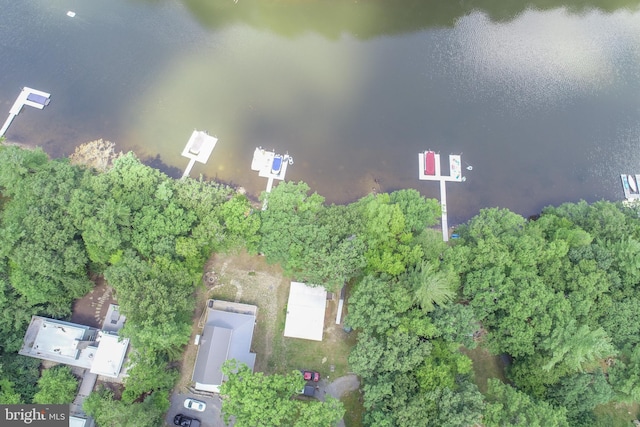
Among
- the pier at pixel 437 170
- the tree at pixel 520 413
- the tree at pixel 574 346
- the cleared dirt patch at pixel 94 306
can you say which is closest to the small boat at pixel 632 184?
the pier at pixel 437 170

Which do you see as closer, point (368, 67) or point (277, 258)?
point (277, 258)

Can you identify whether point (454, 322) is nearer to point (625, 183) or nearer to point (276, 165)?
point (276, 165)

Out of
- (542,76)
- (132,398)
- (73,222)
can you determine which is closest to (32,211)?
(73,222)

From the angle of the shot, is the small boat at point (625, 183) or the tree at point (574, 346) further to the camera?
the small boat at point (625, 183)

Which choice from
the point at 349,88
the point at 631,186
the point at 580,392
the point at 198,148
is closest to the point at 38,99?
the point at 198,148

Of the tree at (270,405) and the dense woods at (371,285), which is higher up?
the dense woods at (371,285)

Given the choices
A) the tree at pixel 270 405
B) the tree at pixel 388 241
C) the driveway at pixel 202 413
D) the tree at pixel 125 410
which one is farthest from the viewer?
the driveway at pixel 202 413

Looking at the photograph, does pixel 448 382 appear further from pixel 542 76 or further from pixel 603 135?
pixel 542 76

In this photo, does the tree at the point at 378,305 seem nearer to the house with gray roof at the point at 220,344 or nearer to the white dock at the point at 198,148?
the house with gray roof at the point at 220,344
